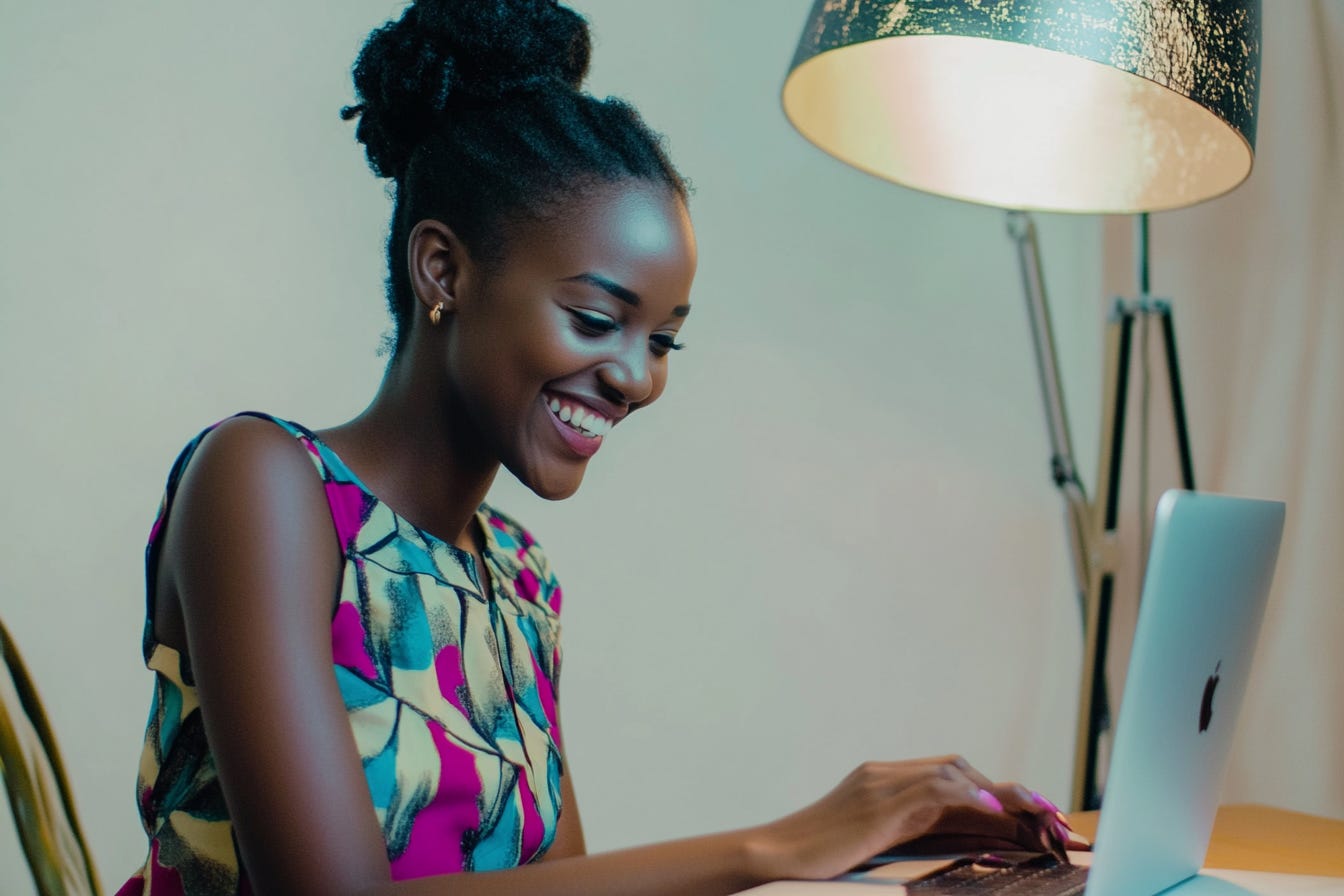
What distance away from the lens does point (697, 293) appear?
1.84 meters

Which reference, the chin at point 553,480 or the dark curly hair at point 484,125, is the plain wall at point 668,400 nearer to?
the dark curly hair at point 484,125

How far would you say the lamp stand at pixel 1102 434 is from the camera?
1.76 metres

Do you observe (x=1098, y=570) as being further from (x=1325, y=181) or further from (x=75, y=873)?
(x=75, y=873)

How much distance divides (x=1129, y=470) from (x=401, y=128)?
63.3 inches

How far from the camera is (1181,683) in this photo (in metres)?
0.72

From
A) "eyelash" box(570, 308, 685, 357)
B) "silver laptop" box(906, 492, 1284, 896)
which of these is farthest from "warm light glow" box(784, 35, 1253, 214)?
"silver laptop" box(906, 492, 1284, 896)

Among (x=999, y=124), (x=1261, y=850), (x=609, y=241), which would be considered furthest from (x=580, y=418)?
(x=1261, y=850)

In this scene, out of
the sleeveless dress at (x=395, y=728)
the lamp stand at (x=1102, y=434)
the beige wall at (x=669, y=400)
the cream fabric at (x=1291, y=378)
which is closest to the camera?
the sleeveless dress at (x=395, y=728)

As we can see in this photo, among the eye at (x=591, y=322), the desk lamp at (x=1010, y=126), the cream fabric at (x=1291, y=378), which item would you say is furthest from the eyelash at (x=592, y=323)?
the cream fabric at (x=1291, y=378)

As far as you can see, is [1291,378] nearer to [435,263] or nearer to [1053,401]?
[1053,401]

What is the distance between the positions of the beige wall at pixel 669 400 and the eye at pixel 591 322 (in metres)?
0.70

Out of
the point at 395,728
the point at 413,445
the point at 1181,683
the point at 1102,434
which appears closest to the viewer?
the point at 1181,683

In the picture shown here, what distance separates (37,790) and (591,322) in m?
0.67

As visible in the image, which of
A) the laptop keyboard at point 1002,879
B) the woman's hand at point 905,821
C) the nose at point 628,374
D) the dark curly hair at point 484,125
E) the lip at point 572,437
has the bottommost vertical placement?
the laptop keyboard at point 1002,879
